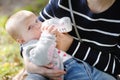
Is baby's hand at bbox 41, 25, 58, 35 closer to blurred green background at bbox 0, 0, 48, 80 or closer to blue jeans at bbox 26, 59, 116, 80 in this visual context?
blue jeans at bbox 26, 59, 116, 80

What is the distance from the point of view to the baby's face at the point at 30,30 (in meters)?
2.64

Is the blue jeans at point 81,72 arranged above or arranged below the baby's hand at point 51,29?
below

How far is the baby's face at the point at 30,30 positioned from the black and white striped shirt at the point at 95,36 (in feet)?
0.73

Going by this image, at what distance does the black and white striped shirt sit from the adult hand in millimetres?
23

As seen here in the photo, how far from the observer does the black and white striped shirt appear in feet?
8.83

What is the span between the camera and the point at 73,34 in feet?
9.23

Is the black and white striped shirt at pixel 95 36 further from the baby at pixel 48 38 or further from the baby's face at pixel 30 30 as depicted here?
the baby's face at pixel 30 30

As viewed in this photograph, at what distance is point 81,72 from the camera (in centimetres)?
268

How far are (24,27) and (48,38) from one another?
243mm

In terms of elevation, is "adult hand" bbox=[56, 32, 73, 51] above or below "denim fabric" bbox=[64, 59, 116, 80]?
above

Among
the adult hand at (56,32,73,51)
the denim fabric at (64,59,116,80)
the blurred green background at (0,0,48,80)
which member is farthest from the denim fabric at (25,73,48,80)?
the blurred green background at (0,0,48,80)

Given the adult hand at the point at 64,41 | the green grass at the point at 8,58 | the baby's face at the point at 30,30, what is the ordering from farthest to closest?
the green grass at the point at 8,58 < the adult hand at the point at 64,41 < the baby's face at the point at 30,30

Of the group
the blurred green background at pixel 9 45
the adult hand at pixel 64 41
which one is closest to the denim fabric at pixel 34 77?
the adult hand at pixel 64 41

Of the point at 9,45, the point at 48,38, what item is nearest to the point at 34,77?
the point at 48,38
